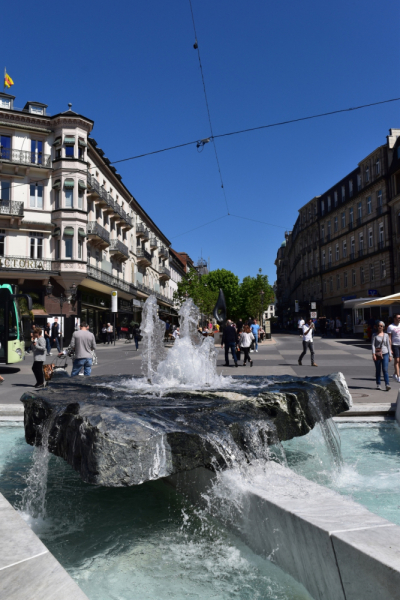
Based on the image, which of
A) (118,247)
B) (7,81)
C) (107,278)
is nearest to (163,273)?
(118,247)

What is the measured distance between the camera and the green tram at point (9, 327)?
56.9ft

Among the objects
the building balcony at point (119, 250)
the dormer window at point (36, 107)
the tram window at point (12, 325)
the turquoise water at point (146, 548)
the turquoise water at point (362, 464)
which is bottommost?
the turquoise water at point (146, 548)

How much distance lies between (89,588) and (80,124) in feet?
127

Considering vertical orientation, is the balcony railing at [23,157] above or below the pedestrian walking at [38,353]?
above

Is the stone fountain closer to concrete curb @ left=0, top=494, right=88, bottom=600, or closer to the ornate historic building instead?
concrete curb @ left=0, top=494, right=88, bottom=600

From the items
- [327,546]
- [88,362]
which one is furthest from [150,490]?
[88,362]

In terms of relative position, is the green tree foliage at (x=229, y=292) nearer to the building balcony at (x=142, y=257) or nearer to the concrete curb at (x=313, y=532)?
the building balcony at (x=142, y=257)

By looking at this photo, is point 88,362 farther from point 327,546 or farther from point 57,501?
point 327,546

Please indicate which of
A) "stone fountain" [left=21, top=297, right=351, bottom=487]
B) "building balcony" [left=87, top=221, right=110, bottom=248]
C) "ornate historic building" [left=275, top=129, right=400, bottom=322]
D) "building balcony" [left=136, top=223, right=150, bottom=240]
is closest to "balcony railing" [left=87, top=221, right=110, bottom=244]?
"building balcony" [left=87, top=221, right=110, bottom=248]

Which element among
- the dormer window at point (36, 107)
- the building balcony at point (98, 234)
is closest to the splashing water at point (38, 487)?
the building balcony at point (98, 234)

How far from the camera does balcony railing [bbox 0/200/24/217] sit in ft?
117

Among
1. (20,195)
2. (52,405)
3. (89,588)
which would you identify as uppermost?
(20,195)

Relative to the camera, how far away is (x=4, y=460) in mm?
6305

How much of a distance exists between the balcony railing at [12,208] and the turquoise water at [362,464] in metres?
33.2
